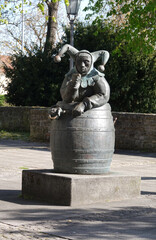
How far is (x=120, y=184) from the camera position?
8.38 meters

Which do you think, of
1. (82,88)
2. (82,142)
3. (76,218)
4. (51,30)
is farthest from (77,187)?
(51,30)

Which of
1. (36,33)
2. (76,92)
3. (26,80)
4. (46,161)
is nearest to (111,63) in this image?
(26,80)

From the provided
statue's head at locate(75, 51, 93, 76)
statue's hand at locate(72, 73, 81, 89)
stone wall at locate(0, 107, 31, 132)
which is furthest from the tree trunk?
statue's hand at locate(72, 73, 81, 89)

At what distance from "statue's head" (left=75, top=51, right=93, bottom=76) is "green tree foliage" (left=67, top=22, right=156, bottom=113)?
14.6 metres

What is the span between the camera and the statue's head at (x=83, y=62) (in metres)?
8.33

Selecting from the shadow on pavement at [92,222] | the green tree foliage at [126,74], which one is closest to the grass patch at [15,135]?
the green tree foliage at [126,74]

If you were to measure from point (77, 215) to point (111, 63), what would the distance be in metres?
16.8

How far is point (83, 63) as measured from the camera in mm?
8328

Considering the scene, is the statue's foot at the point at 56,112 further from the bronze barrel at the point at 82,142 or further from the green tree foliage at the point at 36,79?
the green tree foliage at the point at 36,79

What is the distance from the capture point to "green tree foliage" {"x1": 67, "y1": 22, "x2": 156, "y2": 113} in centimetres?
2328

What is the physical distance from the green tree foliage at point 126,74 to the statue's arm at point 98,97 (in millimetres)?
14649

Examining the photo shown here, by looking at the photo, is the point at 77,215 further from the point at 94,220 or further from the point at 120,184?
the point at 120,184

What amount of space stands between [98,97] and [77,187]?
1.50 metres

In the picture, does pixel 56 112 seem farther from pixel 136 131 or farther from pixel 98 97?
pixel 136 131
